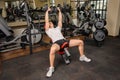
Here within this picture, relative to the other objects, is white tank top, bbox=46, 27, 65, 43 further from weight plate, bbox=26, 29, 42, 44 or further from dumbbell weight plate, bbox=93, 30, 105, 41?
dumbbell weight plate, bbox=93, 30, 105, 41

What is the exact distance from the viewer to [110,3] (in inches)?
210

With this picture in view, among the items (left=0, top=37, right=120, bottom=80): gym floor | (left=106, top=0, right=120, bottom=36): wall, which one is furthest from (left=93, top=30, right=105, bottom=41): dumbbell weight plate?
(left=106, top=0, right=120, bottom=36): wall

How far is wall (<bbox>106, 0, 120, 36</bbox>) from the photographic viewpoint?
16.9 feet

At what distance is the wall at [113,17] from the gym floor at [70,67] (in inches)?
58.2

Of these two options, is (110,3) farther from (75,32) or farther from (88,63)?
(88,63)

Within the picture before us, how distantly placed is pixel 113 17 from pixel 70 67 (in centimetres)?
323

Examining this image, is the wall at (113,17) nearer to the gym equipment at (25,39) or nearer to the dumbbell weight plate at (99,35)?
the dumbbell weight plate at (99,35)

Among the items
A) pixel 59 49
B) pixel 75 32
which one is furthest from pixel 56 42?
pixel 75 32

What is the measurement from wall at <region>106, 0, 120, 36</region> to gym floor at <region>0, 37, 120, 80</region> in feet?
4.85

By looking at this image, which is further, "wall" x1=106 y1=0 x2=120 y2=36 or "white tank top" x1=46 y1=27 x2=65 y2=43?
"wall" x1=106 y1=0 x2=120 y2=36

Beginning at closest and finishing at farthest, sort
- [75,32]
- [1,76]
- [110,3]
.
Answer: [1,76], [75,32], [110,3]

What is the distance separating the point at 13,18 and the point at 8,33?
91.0 inches

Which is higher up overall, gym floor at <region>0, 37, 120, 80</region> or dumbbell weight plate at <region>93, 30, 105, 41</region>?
dumbbell weight plate at <region>93, 30, 105, 41</region>

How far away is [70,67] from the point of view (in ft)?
10.1
